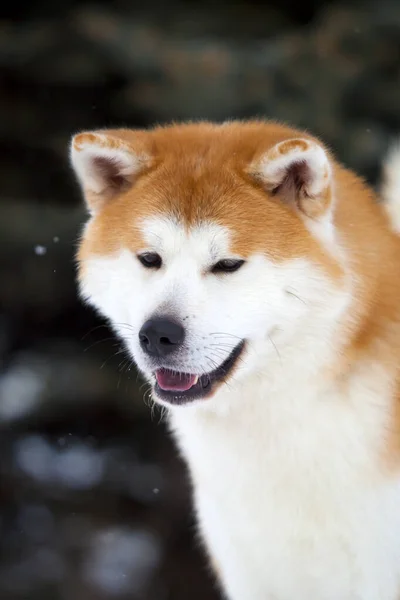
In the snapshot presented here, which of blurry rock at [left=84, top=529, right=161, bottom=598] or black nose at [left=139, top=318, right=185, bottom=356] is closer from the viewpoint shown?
black nose at [left=139, top=318, right=185, bottom=356]

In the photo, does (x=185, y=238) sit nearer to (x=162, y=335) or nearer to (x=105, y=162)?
(x=162, y=335)

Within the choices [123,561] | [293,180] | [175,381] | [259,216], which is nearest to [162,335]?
[175,381]

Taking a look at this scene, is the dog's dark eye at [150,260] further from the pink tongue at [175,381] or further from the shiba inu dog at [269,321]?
the pink tongue at [175,381]

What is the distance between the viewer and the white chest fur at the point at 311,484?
6.69ft

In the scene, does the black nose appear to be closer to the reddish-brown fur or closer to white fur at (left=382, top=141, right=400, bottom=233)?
the reddish-brown fur

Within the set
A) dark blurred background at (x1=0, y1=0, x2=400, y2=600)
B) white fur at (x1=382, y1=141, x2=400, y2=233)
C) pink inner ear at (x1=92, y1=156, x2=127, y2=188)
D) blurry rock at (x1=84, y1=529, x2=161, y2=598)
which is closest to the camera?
pink inner ear at (x1=92, y1=156, x2=127, y2=188)

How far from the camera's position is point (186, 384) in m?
1.99

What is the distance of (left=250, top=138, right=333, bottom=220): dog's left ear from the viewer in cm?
183

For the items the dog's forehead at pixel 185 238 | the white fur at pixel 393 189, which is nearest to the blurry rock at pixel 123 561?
the white fur at pixel 393 189

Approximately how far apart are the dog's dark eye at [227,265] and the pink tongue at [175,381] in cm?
30

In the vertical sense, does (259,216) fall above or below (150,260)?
above

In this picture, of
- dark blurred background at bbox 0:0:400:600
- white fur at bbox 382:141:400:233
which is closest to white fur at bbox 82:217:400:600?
white fur at bbox 382:141:400:233

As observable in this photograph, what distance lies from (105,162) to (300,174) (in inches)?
23.0

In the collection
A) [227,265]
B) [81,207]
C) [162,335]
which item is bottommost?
[81,207]
